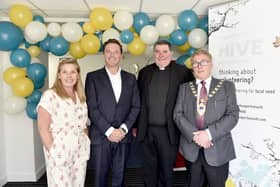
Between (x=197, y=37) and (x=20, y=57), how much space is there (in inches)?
81.7

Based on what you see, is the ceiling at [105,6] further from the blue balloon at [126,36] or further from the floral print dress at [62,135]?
the floral print dress at [62,135]

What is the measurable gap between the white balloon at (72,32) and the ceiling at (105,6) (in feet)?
0.77

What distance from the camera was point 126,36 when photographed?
3.16 m

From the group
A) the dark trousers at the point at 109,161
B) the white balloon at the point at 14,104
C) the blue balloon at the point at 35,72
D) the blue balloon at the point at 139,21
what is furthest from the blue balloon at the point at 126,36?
the white balloon at the point at 14,104

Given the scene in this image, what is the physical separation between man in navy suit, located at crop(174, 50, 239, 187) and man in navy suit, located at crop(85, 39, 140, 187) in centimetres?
50

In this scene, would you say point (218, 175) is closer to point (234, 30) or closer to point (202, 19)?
point (234, 30)

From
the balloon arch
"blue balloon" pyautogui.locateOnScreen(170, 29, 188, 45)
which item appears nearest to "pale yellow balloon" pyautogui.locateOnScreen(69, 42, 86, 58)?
the balloon arch

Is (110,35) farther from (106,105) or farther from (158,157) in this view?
(158,157)

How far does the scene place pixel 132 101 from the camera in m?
2.55

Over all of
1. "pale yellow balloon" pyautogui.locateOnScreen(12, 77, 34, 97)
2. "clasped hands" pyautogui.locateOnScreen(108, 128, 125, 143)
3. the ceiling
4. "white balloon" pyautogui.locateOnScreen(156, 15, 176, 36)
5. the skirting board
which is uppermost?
the ceiling

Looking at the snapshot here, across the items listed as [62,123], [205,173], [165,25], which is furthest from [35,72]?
[205,173]

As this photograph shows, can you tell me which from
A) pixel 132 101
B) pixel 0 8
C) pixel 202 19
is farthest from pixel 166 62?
pixel 0 8

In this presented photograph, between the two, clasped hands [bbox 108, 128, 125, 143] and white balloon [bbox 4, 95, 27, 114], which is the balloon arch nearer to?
white balloon [bbox 4, 95, 27, 114]

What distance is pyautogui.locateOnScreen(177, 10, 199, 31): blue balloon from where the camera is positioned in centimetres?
316
